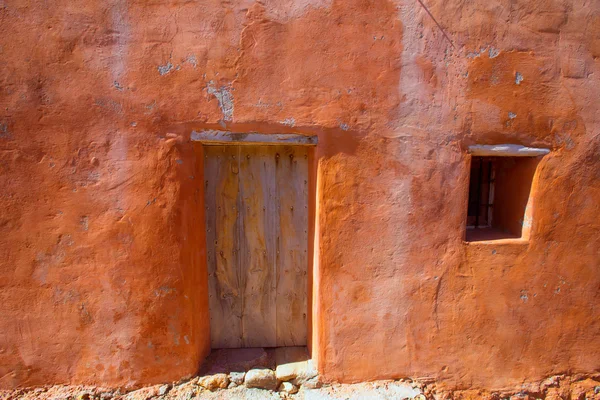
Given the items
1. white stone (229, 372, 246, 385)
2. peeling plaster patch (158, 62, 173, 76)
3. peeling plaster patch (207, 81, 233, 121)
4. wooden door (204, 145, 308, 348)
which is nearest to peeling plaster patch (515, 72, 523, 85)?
wooden door (204, 145, 308, 348)

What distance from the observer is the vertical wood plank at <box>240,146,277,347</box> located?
267cm

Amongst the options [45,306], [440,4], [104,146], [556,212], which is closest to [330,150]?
[440,4]

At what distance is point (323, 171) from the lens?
239 cm

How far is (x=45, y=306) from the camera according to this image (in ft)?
7.65

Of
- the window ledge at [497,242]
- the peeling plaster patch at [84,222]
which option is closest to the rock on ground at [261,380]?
the peeling plaster patch at [84,222]

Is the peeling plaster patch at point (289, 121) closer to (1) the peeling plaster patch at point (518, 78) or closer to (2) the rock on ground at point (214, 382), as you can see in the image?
(1) the peeling plaster patch at point (518, 78)

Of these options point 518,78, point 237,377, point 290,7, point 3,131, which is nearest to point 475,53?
point 518,78

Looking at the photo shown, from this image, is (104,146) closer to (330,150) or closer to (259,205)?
(259,205)

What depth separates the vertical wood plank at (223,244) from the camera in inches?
104

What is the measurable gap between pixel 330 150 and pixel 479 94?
4.06 feet

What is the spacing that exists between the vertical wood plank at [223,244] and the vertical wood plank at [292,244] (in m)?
0.37

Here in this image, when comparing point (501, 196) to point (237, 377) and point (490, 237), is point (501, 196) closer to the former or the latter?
point (490, 237)

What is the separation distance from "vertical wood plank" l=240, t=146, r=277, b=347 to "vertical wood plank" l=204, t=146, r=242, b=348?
0.23 ft

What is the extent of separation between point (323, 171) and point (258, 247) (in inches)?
35.4
